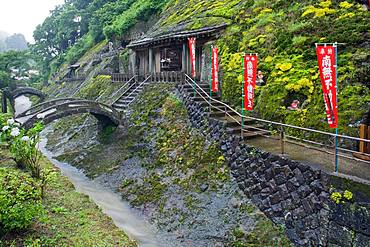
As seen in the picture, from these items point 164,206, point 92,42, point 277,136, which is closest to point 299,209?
point 277,136

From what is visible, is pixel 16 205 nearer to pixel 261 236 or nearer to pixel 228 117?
pixel 261 236

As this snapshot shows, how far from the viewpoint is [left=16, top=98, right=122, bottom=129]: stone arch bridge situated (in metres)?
18.6

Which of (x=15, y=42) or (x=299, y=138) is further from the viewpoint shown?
(x=15, y=42)

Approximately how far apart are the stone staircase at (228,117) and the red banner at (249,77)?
108 cm

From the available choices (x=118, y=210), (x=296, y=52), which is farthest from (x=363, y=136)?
(x=118, y=210)

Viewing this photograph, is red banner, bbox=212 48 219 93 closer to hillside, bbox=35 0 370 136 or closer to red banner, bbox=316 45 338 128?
hillside, bbox=35 0 370 136

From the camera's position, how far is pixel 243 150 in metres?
12.5

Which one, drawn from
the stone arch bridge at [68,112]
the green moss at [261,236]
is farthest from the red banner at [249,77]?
the stone arch bridge at [68,112]

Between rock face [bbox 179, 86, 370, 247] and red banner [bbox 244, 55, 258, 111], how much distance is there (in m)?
1.63

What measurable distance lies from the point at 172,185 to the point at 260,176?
470 centimetres

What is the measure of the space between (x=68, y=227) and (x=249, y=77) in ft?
28.8

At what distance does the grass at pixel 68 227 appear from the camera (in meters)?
9.16

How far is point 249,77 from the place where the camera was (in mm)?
12891

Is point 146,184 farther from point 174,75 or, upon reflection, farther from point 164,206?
point 174,75
